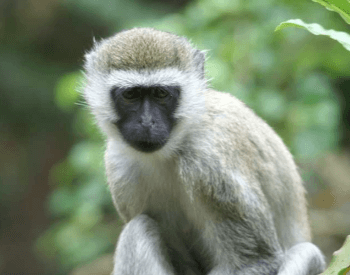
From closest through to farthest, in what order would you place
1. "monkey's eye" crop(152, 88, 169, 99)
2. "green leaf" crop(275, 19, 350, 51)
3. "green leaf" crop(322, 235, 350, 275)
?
"green leaf" crop(322, 235, 350, 275), "green leaf" crop(275, 19, 350, 51), "monkey's eye" crop(152, 88, 169, 99)

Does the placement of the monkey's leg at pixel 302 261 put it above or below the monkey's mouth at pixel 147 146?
below

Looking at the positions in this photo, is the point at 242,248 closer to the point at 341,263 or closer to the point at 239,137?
the point at 239,137

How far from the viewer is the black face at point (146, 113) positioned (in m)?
4.09

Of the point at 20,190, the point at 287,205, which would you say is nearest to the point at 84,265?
the point at 287,205

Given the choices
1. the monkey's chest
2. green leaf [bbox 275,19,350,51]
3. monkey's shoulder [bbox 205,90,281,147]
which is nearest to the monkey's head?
monkey's shoulder [bbox 205,90,281,147]

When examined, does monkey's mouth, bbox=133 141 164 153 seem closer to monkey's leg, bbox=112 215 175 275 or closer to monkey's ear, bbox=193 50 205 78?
monkey's leg, bbox=112 215 175 275

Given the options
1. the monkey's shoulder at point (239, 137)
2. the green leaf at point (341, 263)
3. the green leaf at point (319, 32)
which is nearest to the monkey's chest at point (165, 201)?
the monkey's shoulder at point (239, 137)

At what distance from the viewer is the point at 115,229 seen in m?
7.60

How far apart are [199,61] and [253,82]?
2.47 m

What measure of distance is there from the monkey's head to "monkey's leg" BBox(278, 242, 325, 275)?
4.41 feet

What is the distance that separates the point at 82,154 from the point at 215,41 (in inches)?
90.4

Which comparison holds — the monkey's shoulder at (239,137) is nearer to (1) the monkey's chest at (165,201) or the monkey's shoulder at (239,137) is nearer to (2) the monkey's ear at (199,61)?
(2) the monkey's ear at (199,61)

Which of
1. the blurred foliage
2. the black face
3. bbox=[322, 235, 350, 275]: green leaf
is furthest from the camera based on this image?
the blurred foliage

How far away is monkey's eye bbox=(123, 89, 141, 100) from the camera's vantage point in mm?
4218
